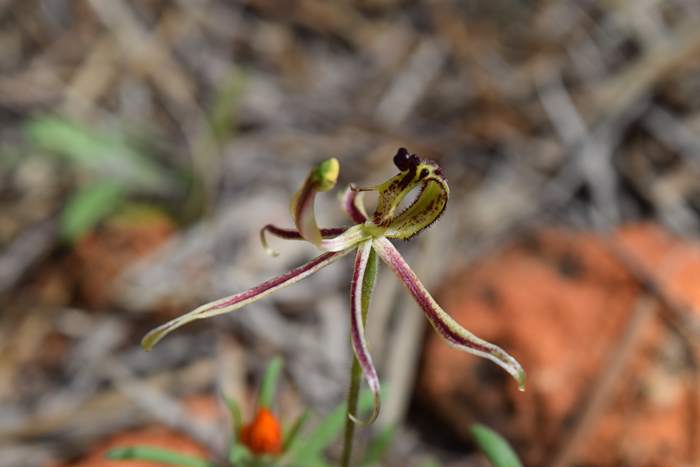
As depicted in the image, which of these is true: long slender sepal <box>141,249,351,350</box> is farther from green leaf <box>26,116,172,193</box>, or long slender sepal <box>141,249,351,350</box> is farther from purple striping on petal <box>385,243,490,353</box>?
green leaf <box>26,116,172,193</box>

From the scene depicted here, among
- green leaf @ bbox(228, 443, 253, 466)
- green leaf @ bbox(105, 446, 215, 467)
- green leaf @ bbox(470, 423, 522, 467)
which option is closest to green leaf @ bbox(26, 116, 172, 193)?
green leaf @ bbox(105, 446, 215, 467)

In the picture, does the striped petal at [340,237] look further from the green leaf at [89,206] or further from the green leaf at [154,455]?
the green leaf at [89,206]

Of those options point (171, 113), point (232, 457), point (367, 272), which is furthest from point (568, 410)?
point (171, 113)

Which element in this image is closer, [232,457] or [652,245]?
[232,457]

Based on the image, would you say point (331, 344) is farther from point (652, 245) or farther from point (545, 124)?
point (545, 124)

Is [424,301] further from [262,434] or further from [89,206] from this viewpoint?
[89,206]
